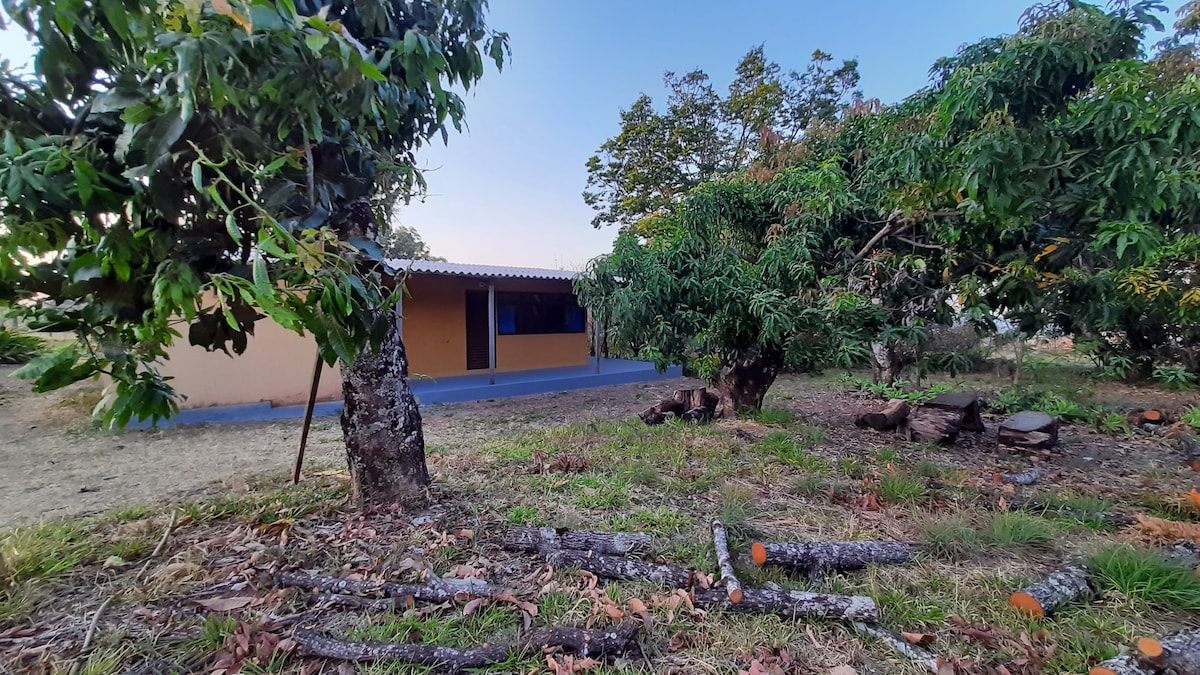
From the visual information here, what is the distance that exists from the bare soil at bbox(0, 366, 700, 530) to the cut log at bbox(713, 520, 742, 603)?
317 cm

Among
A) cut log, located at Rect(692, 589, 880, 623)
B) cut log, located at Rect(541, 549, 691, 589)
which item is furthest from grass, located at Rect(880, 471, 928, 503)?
cut log, located at Rect(541, 549, 691, 589)

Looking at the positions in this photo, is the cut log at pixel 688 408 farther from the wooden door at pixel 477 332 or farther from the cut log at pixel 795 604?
the wooden door at pixel 477 332

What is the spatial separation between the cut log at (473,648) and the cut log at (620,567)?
0.43 metres

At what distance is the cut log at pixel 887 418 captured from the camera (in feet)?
18.7

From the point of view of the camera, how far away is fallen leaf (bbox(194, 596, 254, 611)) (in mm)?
2201

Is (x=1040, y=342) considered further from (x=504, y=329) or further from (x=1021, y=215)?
(x=504, y=329)

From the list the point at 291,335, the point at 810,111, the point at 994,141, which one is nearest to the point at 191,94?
the point at 994,141

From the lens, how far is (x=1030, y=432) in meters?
4.89

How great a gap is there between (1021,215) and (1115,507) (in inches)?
83.2

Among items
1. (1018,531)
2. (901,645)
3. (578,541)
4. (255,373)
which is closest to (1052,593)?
(1018,531)

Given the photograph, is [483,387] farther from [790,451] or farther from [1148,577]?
[1148,577]

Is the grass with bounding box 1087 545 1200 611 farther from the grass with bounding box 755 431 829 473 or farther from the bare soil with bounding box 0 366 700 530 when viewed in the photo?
the bare soil with bounding box 0 366 700 530

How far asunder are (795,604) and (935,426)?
4.12 meters

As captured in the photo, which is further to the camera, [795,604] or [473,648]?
[795,604]
